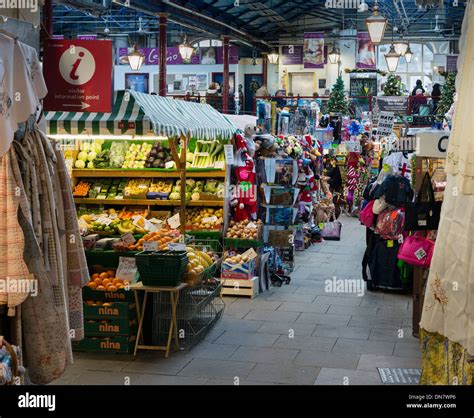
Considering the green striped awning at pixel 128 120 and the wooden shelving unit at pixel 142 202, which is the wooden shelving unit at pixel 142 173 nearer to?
the wooden shelving unit at pixel 142 202

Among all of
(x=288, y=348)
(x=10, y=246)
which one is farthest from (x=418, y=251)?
(x=10, y=246)

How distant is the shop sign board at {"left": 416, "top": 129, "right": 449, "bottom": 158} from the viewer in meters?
6.88

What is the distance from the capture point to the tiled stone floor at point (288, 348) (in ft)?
23.6

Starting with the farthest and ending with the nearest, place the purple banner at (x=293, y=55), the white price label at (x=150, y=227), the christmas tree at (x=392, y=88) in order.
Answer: the purple banner at (x=293, y=55) < the christmas tree at (x=392, y=88) < the white price label at (x=150, y=227)

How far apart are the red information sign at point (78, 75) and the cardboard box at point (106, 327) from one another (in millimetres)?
2428

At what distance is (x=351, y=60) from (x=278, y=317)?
22.7 m

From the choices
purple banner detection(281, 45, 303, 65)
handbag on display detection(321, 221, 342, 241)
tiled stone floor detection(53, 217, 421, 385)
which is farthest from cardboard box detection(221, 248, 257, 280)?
purple banner detection(281, 45, 303, 65)

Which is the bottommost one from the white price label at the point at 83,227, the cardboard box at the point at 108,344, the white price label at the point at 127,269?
the cardboard box at the point at 108,344

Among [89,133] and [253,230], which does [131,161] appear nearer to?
[253,230]

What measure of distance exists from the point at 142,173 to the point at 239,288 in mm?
2503

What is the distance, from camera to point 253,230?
37.4ft

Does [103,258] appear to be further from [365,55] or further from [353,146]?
[365,55]

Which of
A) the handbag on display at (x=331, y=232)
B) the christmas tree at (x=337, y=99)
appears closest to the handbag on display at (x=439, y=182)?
the handbag on display at (x=331, y=232)

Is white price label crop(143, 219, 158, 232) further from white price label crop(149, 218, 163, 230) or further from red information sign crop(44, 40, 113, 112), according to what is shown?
red information sign crop(44, 40, 113, 112)
